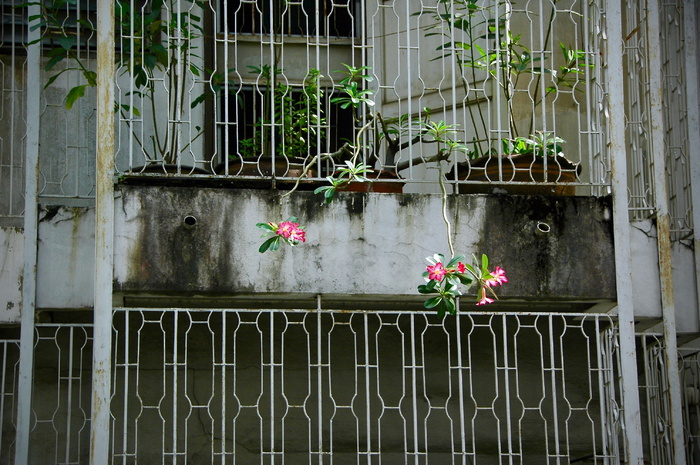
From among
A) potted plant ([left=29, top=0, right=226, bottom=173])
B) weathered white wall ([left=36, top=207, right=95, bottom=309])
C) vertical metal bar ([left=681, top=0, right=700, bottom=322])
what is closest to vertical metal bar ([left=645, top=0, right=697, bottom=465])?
vertical metal bar ([left=681, top=0, right=700, bottom=322])

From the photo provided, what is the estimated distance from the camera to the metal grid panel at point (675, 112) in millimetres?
6137

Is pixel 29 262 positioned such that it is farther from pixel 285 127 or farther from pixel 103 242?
pixel 285 127

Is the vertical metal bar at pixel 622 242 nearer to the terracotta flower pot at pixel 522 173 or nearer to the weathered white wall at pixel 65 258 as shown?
the terracotta flower pot at pixel 522 173

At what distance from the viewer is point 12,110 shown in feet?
19.8

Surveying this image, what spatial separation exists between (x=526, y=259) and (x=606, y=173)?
77 cm

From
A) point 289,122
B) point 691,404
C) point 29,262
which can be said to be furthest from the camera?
point 289,122

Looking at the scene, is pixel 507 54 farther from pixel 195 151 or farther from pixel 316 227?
pixel 195 151

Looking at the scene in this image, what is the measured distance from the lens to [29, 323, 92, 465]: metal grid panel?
19.6 ft

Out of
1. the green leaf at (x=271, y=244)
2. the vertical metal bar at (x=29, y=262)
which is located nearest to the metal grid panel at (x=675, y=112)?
the green leaf at (x=271, y=244)

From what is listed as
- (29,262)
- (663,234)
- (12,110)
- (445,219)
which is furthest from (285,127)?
(663,234)

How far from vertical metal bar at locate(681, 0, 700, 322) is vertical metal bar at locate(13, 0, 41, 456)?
152 inches

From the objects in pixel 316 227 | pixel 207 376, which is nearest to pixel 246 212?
pixel 316 227

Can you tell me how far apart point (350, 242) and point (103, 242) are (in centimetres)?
134

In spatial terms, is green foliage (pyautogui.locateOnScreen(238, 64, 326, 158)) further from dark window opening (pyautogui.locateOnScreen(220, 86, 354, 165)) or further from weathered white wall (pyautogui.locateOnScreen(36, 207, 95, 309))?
weathered white wall (pyautogui.locateOnScreen(36, 207, 95, 309))
